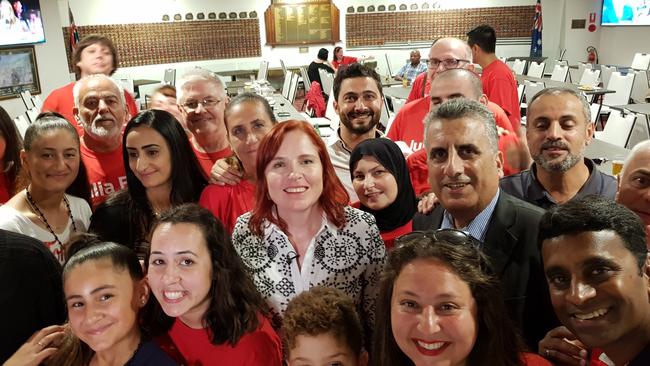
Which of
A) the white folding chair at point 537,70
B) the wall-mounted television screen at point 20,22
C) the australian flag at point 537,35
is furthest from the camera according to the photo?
the australian flag at point 537,35

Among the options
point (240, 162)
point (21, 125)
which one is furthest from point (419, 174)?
point (21, 125)

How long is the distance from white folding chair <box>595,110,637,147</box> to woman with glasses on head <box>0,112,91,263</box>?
509cm

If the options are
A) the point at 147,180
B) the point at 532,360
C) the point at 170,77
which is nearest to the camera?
the point at 532,360

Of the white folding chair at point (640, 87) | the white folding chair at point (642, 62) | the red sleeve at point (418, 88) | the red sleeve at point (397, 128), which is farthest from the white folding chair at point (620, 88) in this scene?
the red sleeve at point (397, 128)

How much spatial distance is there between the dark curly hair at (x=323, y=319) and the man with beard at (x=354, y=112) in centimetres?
142

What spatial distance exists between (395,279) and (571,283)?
48 cm

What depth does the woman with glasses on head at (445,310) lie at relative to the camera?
1389 mm

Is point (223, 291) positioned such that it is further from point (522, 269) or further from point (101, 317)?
point (522, 269)

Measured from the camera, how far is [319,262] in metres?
2.09

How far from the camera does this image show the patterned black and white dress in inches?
82.0

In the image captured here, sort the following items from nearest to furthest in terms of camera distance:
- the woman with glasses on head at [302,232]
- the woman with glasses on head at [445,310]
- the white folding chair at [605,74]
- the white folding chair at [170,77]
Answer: the woman with glasses on head at [445,310]
the woman with glasses on head at [302,232]
the white folding chair at [605,74]
the white folding chair at [170,77]

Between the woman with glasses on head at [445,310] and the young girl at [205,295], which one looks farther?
the young girl at [205,295]

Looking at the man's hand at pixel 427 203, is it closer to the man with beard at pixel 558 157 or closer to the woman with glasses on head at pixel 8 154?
the man with beard at pixel 558 157

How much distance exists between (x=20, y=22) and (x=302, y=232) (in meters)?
10.1
